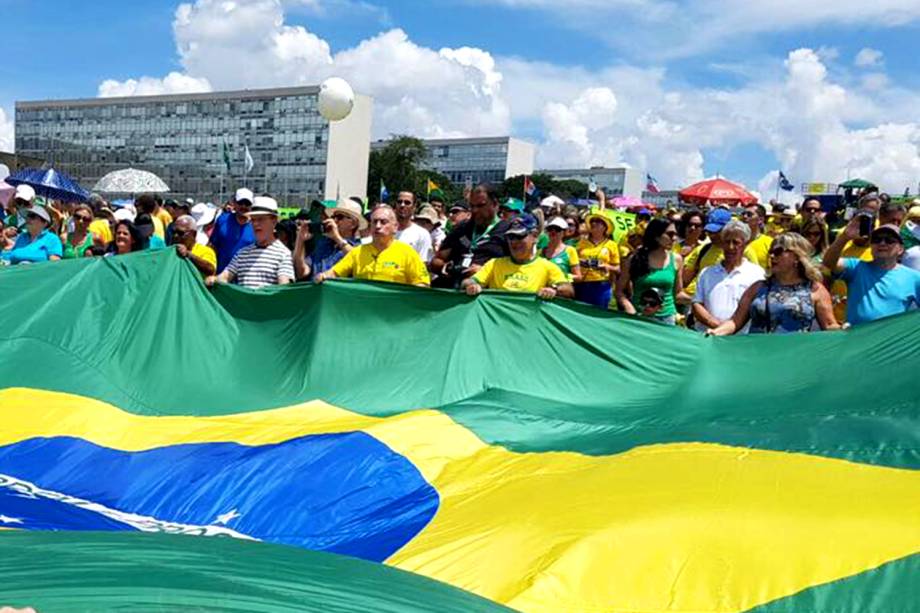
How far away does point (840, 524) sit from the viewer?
3113 mm

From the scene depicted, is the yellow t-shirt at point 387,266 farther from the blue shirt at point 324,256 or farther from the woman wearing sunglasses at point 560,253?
the woman wearing sunglasses at point 560,253

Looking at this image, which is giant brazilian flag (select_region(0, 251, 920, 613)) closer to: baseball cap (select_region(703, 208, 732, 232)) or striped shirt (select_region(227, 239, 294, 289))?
striped shirt (select_region(227, 239, 294, 289))

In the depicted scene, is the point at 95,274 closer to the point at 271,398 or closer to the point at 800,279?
the point at 271,398

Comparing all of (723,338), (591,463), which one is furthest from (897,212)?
(591,463)

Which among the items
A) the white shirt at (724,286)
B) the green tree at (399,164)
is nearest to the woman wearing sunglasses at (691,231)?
the white shirt at (724,286)

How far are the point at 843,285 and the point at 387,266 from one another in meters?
3.34

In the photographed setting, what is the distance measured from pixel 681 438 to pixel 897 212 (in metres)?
3.08

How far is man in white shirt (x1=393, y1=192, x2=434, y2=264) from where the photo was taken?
7.95m

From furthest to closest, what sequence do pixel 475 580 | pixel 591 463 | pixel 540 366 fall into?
pixel 540 366, pixel 591 463, pixel 475 580

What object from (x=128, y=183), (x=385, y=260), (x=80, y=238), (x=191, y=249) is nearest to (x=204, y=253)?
(x=191, y=249)

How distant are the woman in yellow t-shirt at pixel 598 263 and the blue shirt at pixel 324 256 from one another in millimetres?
2052

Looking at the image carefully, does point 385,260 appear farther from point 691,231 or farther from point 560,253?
point 691,231

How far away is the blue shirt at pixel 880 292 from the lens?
5312 mm

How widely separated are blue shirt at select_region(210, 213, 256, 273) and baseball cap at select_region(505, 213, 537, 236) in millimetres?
2798
